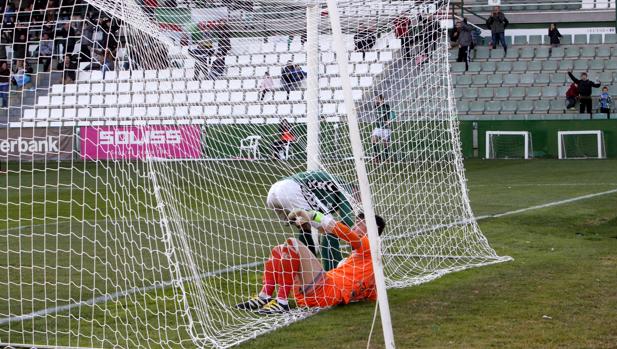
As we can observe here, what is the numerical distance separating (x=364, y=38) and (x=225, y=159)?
9.29ft

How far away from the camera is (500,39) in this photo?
35.0m

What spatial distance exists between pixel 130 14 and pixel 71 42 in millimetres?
1059

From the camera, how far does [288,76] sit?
533 inches

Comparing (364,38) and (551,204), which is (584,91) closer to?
(551,204)

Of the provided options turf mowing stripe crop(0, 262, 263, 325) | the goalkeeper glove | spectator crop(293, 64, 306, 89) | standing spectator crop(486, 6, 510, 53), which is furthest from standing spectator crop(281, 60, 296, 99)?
standing spectator crop(486, 6, 510, 53)

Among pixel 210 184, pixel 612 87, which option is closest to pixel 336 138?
pixel 210 184

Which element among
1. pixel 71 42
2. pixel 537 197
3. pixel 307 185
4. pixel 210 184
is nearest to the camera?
pixel 307 185

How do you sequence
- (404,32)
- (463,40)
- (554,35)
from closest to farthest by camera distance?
(404,32), (463,40), (554,35)

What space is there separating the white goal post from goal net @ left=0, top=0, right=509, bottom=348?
15.5 metres

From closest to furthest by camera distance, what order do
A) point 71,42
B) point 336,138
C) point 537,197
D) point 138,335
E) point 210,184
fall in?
1. point 138,335
2. point 71,42
3. point 336,138
4. point 210,184
5. point 537,197

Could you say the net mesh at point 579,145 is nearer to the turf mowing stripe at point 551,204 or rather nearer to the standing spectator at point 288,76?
the turf mowing stripe at point 551,204

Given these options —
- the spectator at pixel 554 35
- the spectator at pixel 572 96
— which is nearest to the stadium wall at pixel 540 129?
the spectator at pixel 572 96

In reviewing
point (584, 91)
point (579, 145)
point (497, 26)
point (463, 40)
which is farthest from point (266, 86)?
point (497, 26)

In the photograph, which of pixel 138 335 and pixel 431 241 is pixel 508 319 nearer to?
pixel 138 335
